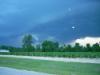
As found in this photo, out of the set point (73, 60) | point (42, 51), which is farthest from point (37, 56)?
point (73, 60)

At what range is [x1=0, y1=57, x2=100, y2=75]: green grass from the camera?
24.6 ft

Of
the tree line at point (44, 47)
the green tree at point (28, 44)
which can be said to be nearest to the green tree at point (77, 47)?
the tree line at point (44, 47)

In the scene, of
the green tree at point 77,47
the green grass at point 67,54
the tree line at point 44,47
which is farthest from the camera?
the tree line at point 44,47

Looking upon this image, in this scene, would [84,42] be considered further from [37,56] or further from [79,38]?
[37,56]

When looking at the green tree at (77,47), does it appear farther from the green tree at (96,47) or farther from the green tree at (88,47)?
the green tree at (96,47)

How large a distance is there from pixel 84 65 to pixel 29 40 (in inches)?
78.3

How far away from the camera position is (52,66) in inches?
354

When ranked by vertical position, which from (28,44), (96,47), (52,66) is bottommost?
(52,66)

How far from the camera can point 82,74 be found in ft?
24.5

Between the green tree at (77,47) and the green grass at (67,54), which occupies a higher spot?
the green tree at (77,47)

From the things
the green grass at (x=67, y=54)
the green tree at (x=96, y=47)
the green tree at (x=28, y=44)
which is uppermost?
the green tree at (x=28, y=44)

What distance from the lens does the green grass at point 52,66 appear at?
751 centimetres

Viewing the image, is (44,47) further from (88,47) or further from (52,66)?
(88,47)

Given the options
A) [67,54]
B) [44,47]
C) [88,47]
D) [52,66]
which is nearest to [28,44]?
[44,47]
